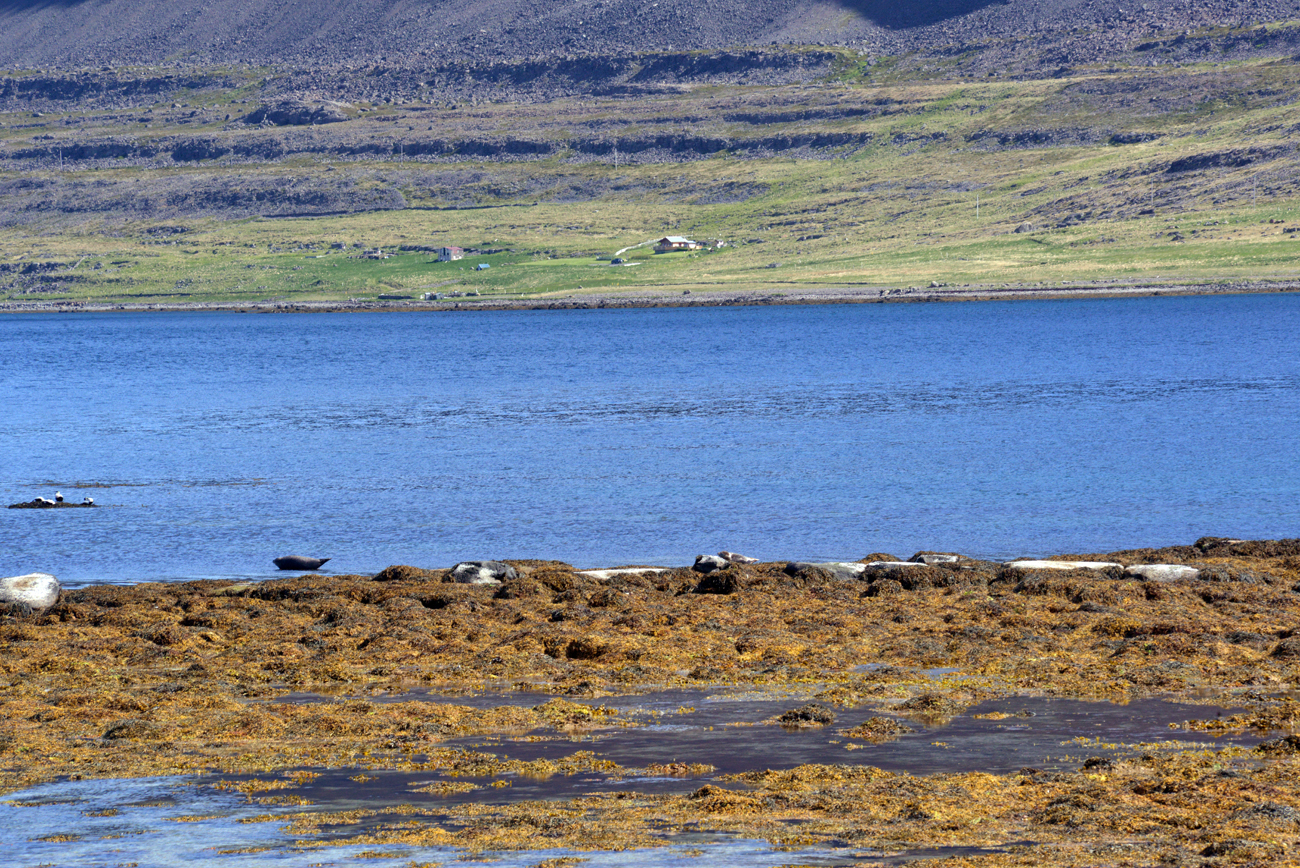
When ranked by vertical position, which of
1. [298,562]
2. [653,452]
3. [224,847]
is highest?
[224,847]

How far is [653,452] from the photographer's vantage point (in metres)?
52.2

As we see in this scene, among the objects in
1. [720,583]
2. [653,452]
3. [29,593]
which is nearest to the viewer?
[29,593]

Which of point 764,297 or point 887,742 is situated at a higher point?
point 887,742

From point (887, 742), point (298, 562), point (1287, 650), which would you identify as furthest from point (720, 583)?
point (298, 562)

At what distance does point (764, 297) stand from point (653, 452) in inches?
4619

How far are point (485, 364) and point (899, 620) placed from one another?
268ft

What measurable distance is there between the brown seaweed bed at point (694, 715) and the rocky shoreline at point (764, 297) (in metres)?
135

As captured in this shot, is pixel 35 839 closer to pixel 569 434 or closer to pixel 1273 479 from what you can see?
pixel 1273 479

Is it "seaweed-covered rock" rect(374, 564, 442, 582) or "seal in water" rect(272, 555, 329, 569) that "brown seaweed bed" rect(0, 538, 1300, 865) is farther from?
"seal in water" rect(272, 555, 329, 569)

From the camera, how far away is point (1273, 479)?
42531mm

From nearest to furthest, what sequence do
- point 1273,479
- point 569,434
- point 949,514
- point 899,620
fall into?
point 899,620 < point 949,514 < point 1273,479 < point 569,434

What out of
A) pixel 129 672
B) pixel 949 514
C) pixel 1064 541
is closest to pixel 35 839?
pixel 129 672

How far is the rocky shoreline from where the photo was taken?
155 m

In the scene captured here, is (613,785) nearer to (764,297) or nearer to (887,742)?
(887,742)
